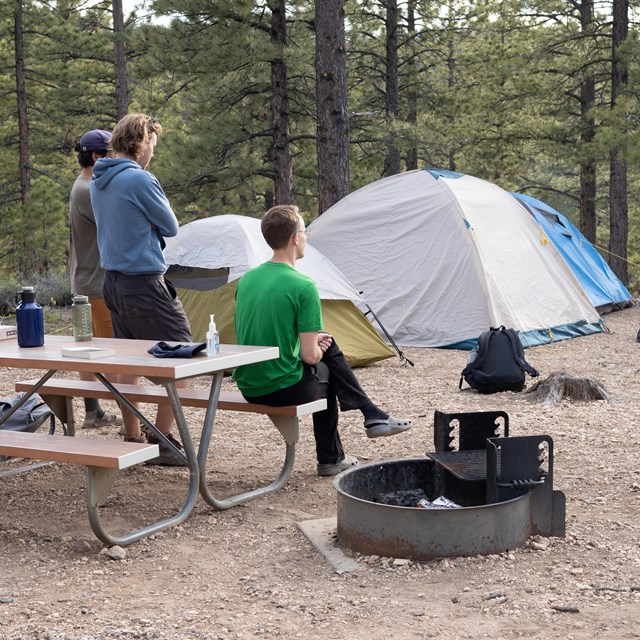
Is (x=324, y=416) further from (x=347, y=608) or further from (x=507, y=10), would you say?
(x=507, y=10)

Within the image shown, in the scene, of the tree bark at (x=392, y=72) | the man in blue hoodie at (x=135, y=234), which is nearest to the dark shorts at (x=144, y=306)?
the man in blue hoodie at (x=135, y=234)

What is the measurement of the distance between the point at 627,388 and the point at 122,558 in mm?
4669

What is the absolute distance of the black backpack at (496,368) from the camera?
685cm

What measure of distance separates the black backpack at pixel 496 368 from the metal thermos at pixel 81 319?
3543 millimetres

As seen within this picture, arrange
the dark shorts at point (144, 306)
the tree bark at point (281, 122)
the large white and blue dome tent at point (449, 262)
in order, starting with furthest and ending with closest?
the tree bark at point (281, 122) < the large white and blue dome tent at point (449, 262) < the dark shorts at point (144, 306)

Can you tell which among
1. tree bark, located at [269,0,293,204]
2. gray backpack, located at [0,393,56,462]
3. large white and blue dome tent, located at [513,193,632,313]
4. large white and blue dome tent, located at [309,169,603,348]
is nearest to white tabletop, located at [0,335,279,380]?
gray backpack, located at [0,393,56,462]

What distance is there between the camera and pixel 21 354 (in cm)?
387

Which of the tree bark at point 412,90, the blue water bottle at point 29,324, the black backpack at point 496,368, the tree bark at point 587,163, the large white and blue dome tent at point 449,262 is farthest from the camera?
the tree bark at point 412,90

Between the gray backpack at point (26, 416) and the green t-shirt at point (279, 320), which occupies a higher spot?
the green t-shirt at point (279, 320)

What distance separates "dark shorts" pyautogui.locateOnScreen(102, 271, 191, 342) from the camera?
4.45 meters

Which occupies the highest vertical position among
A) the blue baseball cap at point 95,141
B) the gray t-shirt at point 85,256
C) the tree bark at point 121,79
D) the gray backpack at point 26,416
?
Answer: the tree bark at point 121,79

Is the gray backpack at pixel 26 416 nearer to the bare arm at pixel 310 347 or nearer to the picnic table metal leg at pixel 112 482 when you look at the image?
the picnic table metal leg at pixel 112 482

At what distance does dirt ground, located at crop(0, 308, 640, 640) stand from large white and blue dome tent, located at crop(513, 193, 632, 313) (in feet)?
19.8

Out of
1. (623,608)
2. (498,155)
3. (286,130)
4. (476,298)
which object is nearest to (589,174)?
Answer: (498,155)
